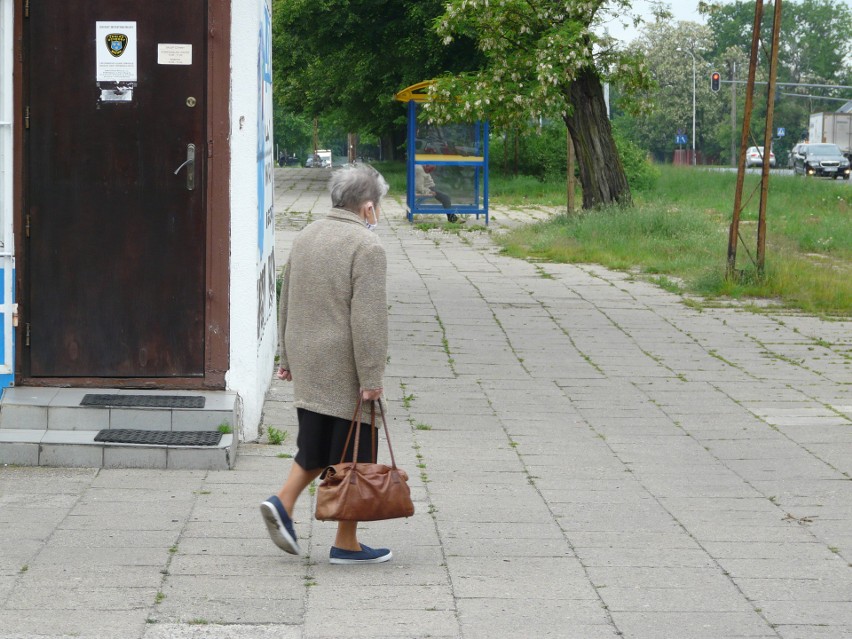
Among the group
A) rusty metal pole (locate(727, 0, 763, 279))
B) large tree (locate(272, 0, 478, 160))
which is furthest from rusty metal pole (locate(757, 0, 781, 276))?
large tree (locate(272, 0, 478, 160))

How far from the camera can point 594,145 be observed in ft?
77.6

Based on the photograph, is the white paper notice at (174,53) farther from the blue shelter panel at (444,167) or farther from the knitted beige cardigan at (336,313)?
the blue shelter panel at (444,167)

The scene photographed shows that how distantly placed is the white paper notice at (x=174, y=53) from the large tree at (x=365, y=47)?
2366 cm

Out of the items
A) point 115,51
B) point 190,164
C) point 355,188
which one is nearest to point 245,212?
point 190,164

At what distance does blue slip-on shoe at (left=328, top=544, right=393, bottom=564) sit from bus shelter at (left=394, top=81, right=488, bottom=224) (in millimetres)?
19286

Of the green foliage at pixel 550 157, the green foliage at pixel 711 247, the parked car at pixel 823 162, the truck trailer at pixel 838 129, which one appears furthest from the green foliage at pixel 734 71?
the green foliage at pixel 711 247

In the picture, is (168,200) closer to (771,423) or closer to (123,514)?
(123,514)

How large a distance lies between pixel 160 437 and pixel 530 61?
52.6 feet

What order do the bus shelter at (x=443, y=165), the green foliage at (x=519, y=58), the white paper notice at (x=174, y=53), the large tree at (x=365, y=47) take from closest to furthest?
the white paper notice at (x=174, y=53) < the green foliage at (x=519, y=58) < the bus shelter at (x=443, y=165) < the large tree at (x=365, y=47)

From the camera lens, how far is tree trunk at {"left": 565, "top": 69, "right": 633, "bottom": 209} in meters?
23.6

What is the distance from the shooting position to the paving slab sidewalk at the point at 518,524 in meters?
4.45

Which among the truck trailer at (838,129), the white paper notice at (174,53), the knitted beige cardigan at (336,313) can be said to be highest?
the truck trailer at (838,129)

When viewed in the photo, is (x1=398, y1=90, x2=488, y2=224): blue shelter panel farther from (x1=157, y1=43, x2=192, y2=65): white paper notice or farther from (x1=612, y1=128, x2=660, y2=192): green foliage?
(x1=157, y1=43, x2=192, y2=65): white paper notice

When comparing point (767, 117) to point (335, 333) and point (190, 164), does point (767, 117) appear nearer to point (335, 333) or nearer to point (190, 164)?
point (190, 164)
